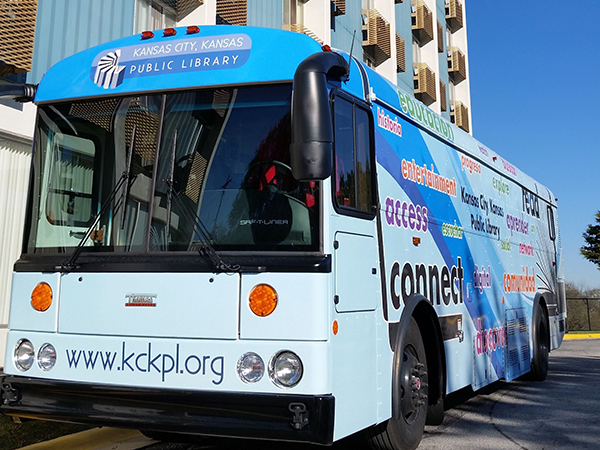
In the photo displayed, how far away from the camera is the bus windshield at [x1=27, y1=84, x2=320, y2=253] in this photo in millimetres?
4344

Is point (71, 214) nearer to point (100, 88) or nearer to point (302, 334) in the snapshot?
point (100, 88)

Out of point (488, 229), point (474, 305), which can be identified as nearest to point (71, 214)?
point (474, 305)

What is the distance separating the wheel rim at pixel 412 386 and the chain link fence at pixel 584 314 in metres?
24.8

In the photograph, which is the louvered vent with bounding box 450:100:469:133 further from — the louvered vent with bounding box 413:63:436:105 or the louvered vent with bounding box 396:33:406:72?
the louvered vent with bounding box 396:33:406:72

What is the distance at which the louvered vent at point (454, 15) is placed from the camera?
32.2 meters

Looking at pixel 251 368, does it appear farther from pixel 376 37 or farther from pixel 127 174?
pixel 376 37

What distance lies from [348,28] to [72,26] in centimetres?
1187

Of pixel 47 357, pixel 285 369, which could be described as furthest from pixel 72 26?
pixel 285 369

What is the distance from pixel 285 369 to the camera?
4.09 meters

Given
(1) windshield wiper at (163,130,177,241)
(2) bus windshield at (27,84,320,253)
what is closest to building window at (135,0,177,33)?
(2) bus windshield at (27,84,320,253)

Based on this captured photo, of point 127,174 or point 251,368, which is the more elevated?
point 127,174

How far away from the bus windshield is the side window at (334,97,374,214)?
0.36m

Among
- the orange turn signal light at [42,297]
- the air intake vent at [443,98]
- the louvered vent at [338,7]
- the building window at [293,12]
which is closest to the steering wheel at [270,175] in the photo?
the orange turn signal light at [42,297]

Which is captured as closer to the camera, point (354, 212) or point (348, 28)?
point (354, 212)
